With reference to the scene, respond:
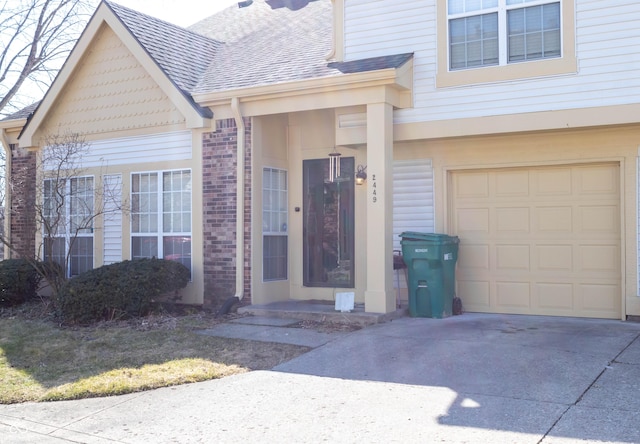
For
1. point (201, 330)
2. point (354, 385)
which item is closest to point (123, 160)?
point (201, 330)

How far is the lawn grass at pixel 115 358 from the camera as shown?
7383 mm

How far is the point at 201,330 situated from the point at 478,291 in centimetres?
421

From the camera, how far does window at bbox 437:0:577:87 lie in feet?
31.4

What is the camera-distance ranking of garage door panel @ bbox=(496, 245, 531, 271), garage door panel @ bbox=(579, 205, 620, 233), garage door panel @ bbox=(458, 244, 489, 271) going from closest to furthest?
garage door panel @ bbox=(579, 205, 620, 233)
garage door panel @ bbox=(496, 245, 531, 271)
garage door panel @ bbox=(458, 244, 489, 271)

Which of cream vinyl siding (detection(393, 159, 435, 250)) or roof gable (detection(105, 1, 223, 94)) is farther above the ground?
roof gable (detection(105, 1, 223, 94))

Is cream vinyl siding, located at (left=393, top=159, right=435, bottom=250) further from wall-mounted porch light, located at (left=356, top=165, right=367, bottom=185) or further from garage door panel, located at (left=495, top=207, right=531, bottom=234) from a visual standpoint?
garage door panel, located at (left=495, top=207, right=531, bottom=234)

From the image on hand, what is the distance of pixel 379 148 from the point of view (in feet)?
33.3

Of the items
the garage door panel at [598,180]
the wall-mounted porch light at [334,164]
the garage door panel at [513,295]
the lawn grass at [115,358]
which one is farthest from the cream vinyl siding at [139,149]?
the garage door panel at [598,180]

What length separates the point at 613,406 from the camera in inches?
229

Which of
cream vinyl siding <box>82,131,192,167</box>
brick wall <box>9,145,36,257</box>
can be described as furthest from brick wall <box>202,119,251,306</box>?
brick wall <box>9,145,36,257</box>

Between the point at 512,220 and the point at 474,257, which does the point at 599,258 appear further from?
the point at 474,257

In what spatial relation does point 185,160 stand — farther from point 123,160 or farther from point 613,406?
point 613,406

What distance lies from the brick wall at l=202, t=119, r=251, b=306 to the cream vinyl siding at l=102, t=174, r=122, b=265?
202 centimetres

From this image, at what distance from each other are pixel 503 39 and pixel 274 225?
4.70 metres
